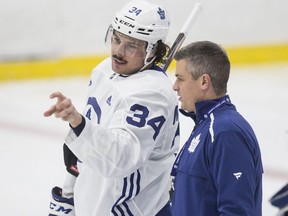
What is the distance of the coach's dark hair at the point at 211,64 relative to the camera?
1.90 m

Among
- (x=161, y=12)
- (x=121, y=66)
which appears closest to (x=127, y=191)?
(x=121, y=66)

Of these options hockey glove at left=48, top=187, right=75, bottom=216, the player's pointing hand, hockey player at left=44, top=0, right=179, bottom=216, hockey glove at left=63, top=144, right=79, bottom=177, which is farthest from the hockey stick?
the player's pointing hand

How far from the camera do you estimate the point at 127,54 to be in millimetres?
2168

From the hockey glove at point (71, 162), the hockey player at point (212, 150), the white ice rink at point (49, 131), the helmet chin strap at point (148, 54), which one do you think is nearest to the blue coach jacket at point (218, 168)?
the hockey player at point (212, 150)

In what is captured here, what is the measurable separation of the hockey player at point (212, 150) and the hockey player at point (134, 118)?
0.36 ft

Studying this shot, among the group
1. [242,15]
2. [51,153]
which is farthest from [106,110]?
[242,15]

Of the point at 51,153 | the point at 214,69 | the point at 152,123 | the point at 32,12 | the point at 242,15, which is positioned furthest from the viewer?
the point at 242,15

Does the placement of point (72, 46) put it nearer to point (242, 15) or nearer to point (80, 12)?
point (80, 12)

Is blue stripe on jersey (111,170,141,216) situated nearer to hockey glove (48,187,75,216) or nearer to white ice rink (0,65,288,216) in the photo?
hockey glove (48,187,75,216)

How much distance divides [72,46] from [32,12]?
1.70 ft

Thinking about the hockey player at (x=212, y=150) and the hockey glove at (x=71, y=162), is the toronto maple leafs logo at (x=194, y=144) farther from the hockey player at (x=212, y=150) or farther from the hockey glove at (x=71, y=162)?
the hockey glove at (x=71, y=162)

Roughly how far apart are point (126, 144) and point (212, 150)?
0.26 metres

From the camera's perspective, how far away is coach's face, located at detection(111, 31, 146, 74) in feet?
7.12

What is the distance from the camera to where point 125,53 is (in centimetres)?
217
